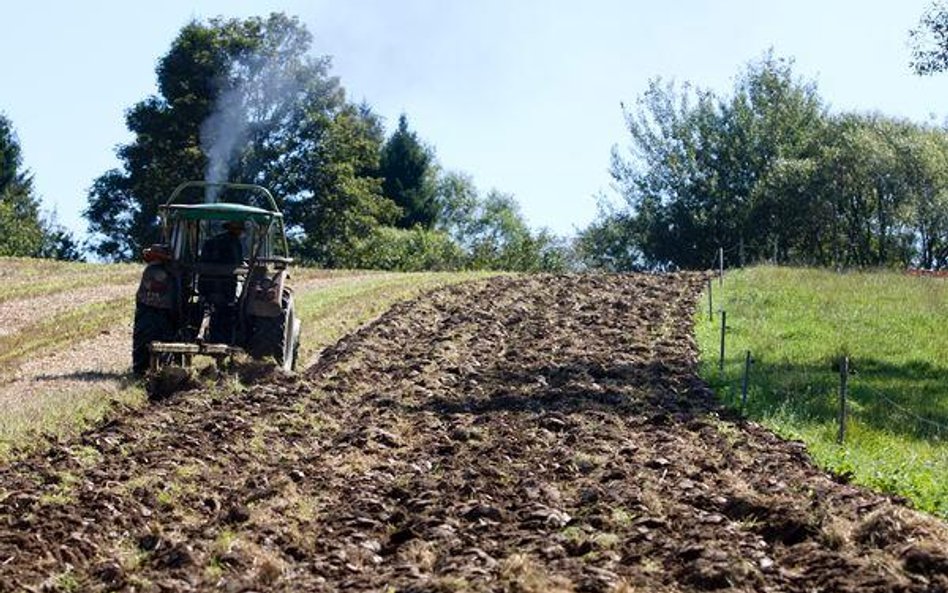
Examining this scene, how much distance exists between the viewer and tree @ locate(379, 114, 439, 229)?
67125 mm

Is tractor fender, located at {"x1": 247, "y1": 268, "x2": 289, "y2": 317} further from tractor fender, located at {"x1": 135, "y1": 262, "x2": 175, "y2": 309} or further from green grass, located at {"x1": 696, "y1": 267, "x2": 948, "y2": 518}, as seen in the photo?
green grass, located at {"x1": 696, "y1": 267, "x2": 948, "y2": 518}

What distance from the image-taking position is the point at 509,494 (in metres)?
11.3

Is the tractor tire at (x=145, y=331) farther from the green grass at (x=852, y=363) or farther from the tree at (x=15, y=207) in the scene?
the tree at (x=15, y=207)

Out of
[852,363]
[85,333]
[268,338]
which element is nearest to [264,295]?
[268,338]

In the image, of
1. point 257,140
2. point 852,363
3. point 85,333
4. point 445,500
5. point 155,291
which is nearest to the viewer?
point 445,500

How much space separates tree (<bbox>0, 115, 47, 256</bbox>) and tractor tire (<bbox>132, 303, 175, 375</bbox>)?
41.8 metres

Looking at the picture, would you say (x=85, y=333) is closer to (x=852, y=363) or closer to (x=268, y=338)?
(x=268, y=338)

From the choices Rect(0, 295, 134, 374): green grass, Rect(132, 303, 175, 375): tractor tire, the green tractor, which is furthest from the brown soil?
Rect(0, 295, 134, 374): green grass

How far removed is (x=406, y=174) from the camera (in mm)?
68375

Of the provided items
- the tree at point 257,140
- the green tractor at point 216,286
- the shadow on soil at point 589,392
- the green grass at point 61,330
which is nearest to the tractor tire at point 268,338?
the green tractor at point 216,286

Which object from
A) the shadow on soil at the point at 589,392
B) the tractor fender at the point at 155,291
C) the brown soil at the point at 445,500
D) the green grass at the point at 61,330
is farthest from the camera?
the green grass at the point at 61,330

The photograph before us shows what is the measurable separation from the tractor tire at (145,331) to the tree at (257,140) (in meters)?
32.2

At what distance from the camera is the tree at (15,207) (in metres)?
61.7

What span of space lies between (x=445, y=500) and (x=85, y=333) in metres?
14.7
